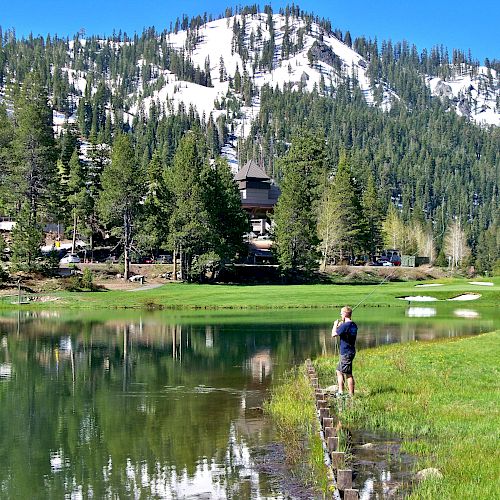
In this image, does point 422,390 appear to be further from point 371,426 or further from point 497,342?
point 497,342

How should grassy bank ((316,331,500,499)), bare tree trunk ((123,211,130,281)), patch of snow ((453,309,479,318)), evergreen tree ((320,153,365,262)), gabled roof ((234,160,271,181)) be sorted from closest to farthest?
grassy bank ((316,331,500,499))
patch of snow ((453,309,479,318))
bare tree trunk ((123,211,130,281))
evergreen tree ((320,153,365,262))
gabled roof ((234,160,271,181))

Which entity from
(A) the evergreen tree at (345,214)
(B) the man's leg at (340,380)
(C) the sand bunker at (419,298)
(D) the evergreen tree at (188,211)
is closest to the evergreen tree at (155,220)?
(D) the evergreen tree at (188,211)

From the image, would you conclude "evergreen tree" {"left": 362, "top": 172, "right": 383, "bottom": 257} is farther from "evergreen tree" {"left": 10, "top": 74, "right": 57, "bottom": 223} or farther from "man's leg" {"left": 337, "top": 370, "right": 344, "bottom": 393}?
"man's leg" {"left": 337, "top": 370, "right": 344, "bottom": 393}

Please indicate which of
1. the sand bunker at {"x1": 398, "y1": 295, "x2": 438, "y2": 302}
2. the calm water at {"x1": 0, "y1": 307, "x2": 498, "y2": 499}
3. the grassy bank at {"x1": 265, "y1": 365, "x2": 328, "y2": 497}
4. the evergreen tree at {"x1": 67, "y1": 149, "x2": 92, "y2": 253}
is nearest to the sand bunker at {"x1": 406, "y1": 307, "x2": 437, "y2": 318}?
the sand bunker at {"x1": 398, "y1": 295, "x2": 438, "y2": 302}

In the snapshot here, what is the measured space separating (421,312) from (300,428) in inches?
1570

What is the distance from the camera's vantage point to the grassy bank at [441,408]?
12.1 m

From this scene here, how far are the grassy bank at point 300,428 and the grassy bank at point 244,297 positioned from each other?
3634 centimetres

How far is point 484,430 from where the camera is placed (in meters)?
14.8

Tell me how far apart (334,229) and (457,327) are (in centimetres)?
5274

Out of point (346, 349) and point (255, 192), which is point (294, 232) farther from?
point (346, 349)

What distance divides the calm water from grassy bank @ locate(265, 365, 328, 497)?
0.49 meters

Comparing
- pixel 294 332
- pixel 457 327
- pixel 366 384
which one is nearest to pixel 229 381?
pixel 366 384

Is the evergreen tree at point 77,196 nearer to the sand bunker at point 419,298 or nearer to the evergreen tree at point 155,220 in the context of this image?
the evergreen tree at point 155,220

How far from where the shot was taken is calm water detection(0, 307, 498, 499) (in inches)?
530
